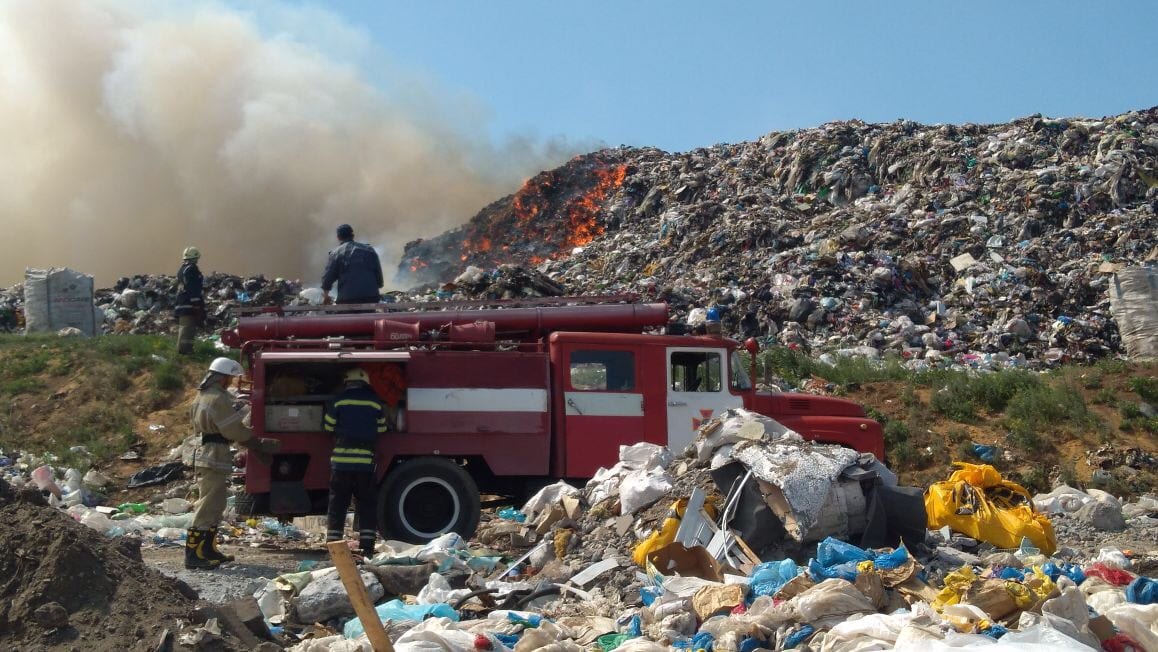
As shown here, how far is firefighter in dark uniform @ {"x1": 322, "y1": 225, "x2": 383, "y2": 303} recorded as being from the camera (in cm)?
1092

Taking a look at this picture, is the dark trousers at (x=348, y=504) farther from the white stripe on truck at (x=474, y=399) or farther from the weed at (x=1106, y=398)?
the weed at (x=1106, y=398)

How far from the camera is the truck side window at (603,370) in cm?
983

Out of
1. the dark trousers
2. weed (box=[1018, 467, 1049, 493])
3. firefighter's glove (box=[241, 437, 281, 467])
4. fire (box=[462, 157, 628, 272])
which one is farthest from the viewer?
fire (box=[462, 157, 628, 272])

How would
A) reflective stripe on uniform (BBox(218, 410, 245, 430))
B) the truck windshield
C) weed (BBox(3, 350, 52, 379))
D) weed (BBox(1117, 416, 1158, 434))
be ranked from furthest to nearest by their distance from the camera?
1. weed (BBox(3, 350, 52, 379))
2. weed (BBox(1117, 416, 1158, 434))
3. the truck windshield
4. reflective stripe on uniform (BBox(218, 410, 245, 430))

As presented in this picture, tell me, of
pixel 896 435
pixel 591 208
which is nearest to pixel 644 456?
pixel 896 435

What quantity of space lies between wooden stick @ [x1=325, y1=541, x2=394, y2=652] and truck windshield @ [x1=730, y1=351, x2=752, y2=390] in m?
5.56

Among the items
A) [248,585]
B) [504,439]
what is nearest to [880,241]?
[504,439]

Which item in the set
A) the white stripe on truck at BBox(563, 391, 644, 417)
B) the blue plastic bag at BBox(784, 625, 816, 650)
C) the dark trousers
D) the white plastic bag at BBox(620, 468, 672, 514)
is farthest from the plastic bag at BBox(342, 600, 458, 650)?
the white stripe on truck at BBox(563, 391, 644, 417)

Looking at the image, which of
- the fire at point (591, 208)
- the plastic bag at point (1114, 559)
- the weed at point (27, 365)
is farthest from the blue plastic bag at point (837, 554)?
the fire at point (591, 208)

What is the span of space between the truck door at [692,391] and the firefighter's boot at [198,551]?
395 cm

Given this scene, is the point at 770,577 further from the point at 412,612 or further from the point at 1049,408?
the point at 1049,408

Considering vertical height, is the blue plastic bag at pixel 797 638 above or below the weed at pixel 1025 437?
below

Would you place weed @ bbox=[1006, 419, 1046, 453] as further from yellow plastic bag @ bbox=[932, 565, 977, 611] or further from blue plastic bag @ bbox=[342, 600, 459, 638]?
blue plastic bag @ bbox=[342, 600, 459, 638]

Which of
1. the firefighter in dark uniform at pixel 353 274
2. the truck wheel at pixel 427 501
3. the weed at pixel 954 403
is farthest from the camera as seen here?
the weed at pixel 954 403
